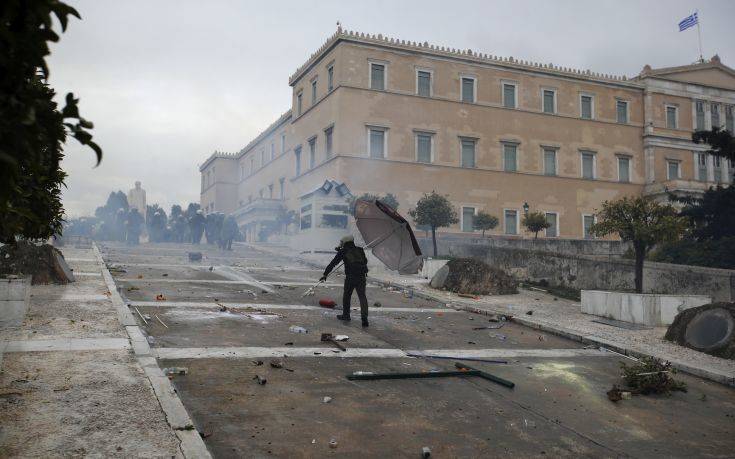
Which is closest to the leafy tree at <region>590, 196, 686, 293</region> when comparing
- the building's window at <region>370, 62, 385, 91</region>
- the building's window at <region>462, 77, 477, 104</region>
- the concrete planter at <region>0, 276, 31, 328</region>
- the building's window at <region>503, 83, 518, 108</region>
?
the concrete planter at <region>0, 276, 31, 328</region>

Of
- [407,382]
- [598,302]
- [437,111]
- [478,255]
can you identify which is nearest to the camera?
[407,382]

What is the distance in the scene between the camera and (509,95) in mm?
35375

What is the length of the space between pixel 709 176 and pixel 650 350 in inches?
1501

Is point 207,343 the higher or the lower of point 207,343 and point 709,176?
the lower

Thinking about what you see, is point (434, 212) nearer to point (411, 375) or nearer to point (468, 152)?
point (468, 152)

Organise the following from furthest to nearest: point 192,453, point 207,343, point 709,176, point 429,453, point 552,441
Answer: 1. point 709,176
2. point 207,343
3. point 552,441
4. point 429,453
5. point 192,453

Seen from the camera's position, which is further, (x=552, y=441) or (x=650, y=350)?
(x=650, y=350)

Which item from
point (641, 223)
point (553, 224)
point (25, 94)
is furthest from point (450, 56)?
point (25, 94)

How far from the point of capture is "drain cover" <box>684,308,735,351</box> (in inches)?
314

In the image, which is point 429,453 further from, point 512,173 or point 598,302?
point 512,173

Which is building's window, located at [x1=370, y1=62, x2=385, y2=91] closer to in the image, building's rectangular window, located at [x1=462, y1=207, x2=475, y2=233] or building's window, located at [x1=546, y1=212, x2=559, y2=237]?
building's rectangular window, located at [x1=462, y1=207, x2=475, y2=233]

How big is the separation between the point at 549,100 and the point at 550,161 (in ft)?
13.9

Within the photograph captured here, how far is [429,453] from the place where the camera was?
12.3ft

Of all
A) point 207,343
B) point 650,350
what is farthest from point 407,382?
point 650,350
